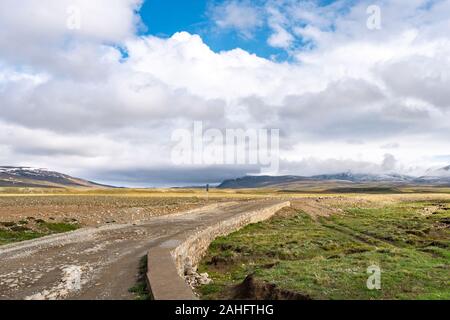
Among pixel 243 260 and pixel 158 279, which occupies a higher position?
pixel 158 279

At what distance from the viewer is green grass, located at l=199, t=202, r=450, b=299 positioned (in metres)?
13.9

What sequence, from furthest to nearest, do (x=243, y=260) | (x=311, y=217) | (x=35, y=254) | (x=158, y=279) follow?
1. (x=311, y=217)
2. (x=243, y=260)
3. (x=35, y=254)
4. (x=158, y=279)

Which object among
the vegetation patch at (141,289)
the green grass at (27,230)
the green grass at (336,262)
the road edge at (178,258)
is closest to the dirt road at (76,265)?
the vegetation patch at (141,289)

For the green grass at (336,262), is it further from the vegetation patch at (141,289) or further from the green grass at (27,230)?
the green grass at (27,230)

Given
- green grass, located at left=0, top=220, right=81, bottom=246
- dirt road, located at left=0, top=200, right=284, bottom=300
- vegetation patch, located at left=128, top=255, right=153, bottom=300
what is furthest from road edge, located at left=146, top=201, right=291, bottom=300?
green grass, located at left=0, top=220, right=81, bottom=246

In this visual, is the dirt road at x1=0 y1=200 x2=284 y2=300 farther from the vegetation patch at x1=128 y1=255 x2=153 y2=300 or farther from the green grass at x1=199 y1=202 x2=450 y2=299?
the green grass at x1=199 y1=202 x2=450 y2=299

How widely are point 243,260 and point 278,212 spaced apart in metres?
28.4

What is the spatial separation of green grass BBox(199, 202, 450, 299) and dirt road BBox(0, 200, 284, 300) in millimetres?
3413

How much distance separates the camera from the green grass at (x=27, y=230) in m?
29.5

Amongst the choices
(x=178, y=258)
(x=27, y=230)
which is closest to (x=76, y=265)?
(x=178, y=258)

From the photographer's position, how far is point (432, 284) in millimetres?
14562
